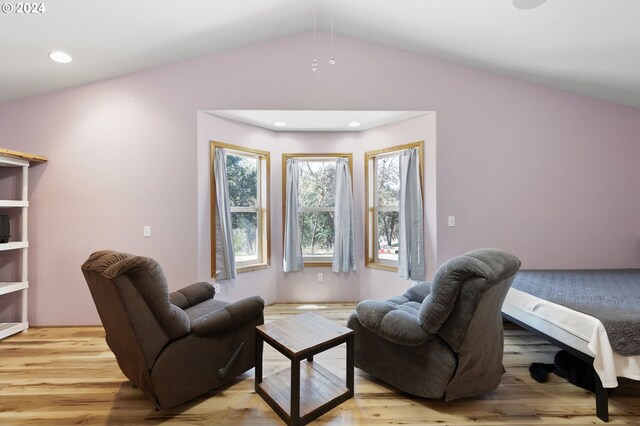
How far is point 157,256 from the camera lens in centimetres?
288

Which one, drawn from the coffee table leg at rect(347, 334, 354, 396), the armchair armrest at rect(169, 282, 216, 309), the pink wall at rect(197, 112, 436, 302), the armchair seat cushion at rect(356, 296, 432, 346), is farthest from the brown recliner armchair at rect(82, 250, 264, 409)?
the pink wall at rect(197, 112, 436, 302)

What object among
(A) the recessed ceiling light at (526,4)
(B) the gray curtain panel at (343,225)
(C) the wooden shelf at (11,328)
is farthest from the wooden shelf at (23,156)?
(A) the recessed ceiling light at (526,4)

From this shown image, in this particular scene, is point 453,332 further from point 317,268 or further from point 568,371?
point 317,268

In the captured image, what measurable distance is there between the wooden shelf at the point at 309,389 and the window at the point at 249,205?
1629 mm

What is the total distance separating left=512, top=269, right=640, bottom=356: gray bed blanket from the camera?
155 cm

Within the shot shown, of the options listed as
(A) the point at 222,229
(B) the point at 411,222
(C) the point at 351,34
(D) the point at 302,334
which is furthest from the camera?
(B) the point at 411,222

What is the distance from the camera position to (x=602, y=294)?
2.05 m

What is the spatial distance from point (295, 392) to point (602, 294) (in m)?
2.42

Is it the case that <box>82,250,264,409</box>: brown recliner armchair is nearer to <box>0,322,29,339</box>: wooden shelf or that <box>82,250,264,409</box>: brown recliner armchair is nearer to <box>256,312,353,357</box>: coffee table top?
<box>256,312,353,357</box>: coffee table top

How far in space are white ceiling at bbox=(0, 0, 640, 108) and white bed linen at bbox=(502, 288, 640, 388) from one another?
2.18 metres

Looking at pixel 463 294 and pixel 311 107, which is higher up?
pixel 311 107

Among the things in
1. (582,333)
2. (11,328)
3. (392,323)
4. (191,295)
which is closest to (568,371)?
(582,333)

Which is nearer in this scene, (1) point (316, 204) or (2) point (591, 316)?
(2) point (591, 316)

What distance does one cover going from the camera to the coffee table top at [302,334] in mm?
1556
